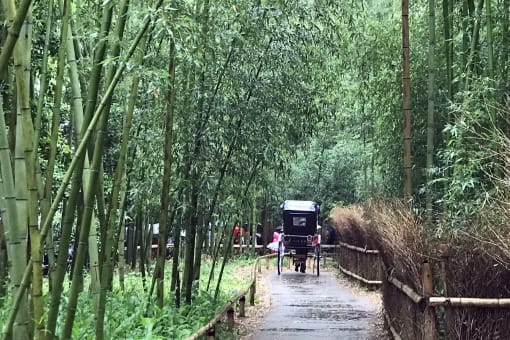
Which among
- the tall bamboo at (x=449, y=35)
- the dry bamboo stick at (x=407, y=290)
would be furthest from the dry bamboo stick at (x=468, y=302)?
A: the tall bamboo at (x=449, y=35)

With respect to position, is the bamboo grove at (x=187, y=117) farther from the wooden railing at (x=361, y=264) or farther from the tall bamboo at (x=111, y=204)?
the wooden railing at (x=361, y=264)

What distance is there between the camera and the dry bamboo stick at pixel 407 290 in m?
4.25

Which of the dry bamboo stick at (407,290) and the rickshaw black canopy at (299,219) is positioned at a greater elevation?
the rickshaw black canopy at (299,219)

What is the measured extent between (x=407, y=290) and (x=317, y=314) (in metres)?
3.75

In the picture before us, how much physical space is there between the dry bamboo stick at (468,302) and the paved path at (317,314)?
268 cm

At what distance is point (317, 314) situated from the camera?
833cm

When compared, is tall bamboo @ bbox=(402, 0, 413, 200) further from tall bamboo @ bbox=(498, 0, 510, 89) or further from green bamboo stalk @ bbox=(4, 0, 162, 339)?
green bamboo stalk @ bbox=(4, 0, 162, 339)

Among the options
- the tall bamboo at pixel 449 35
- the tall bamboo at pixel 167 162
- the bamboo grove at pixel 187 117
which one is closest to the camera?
the bamboo grove at pixel 187 117

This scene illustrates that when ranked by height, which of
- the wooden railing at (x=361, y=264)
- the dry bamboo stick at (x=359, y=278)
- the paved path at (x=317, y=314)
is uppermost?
the wooden railing at (x=361, y=264)

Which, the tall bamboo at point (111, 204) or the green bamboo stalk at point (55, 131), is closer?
the tall bamboo at point (111, 204)

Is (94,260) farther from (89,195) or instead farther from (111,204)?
(89,195)

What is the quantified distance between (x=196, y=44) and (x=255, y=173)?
2871mm

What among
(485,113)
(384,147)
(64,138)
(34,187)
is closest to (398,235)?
(485,113)

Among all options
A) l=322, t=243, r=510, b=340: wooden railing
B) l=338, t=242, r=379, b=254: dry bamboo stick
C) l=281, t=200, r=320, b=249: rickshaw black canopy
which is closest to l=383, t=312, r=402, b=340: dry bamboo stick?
l=322, t=243, r=510, b=340: wooden railing
